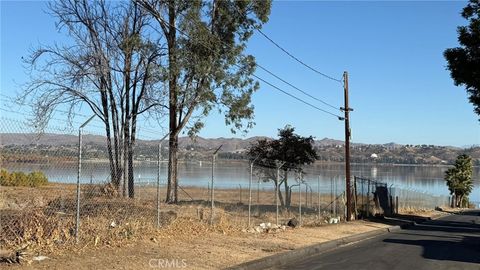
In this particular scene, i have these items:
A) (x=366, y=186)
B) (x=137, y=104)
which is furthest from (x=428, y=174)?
(x=137, y=104)

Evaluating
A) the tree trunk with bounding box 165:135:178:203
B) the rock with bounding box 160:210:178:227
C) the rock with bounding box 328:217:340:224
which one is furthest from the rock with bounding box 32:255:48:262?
the rock with bounding box 328:217:340:224

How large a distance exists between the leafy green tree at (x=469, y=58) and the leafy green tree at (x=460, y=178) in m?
61.4

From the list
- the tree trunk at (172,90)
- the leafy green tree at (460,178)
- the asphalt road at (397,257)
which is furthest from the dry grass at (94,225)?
the leafy green tree at (460,178)

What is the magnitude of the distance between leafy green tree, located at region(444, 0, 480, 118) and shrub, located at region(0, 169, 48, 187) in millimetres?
18671

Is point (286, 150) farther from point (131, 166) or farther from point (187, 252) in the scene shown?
point (187, 252)

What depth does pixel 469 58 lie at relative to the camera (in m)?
23.5

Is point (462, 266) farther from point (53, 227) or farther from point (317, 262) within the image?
point (53, 227)

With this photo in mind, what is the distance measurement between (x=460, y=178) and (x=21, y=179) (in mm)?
74167

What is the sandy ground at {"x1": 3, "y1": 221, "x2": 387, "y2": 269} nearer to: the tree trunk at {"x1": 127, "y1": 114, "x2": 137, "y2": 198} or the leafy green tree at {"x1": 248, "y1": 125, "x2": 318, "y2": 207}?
the tree trunk at {"x1": 127, "y1": 114, "x2": 137, "y2": 198}

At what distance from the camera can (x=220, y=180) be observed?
32281mm

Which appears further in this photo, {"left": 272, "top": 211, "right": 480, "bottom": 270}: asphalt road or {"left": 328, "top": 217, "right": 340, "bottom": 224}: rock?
{"left": 328, "top": 217, "right": 340, "bottom": 224}: rock

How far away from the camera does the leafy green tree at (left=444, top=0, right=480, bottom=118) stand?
76.1 ft

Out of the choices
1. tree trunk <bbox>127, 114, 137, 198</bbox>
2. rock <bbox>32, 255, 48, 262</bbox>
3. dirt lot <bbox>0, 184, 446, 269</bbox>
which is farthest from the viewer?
tree trunk <bbox>127, 114, 137, 198</bbox>

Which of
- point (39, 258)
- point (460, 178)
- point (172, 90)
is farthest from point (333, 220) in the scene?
point (460, 178)
